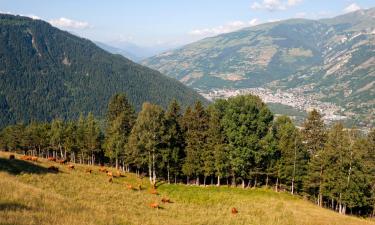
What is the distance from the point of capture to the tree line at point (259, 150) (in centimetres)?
6600

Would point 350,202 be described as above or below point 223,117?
below

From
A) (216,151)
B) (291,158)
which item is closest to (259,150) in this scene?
(291,158)

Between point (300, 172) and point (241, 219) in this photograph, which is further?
point (300, 172)

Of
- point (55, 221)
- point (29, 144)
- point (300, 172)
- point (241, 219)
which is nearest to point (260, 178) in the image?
point (300, 172)

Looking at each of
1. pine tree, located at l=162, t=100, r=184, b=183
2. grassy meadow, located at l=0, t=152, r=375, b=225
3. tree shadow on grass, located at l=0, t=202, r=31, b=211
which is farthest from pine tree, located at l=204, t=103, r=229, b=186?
tree shadow on grass, located at l=0, t=202, r=31, b=211

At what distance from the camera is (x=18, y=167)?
139 feet

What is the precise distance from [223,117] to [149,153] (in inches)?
691

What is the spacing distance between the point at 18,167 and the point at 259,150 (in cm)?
4607

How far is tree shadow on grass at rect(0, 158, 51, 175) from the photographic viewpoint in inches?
1590

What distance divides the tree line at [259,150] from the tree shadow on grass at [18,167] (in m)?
29.2

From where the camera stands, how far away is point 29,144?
414 ft

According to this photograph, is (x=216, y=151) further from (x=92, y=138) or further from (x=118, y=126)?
(x=92, y=138)

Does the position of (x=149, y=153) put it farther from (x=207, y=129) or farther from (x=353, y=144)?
(x=353, y=144)

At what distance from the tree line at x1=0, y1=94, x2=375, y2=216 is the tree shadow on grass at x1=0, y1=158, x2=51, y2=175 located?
95.8ft
